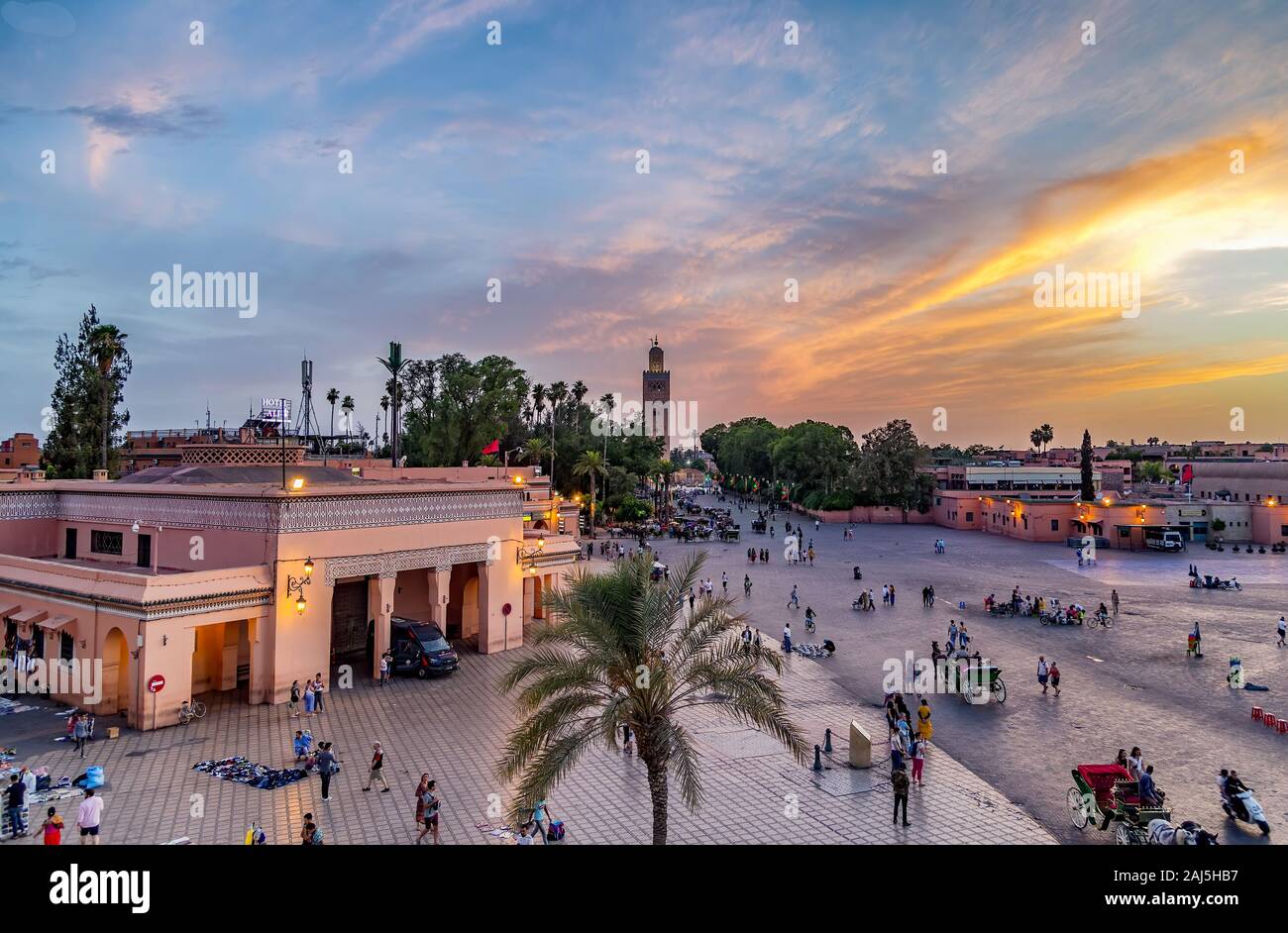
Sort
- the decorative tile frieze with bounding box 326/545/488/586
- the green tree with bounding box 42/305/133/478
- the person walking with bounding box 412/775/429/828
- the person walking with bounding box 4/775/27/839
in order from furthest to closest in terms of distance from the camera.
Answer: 1. the green tree with bounding box 42/305/133/478
2. the decorative tile frieze with bounding box 326/545/488/586
3. the person walking with bounding box 4/775/27/839
4. the person walking with bounding box 412/775/429/828

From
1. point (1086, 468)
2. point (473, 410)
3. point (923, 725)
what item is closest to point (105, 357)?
point (473, 410)

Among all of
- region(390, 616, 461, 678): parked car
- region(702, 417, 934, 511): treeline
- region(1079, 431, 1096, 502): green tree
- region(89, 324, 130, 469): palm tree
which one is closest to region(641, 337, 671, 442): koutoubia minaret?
region(702, 417, 934, 511): treeline

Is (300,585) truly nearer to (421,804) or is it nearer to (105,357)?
(421,804)

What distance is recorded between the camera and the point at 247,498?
21.9 metres

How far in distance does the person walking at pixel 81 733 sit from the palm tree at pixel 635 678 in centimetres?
1214

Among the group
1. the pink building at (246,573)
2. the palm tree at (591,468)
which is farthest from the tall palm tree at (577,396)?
the pink building at (246,573)

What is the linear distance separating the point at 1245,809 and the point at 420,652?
20.6 metres

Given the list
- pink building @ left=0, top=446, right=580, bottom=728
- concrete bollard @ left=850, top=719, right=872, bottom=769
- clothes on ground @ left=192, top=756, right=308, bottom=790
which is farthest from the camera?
pink building @ left=0, top=446, right=580, bottom=728

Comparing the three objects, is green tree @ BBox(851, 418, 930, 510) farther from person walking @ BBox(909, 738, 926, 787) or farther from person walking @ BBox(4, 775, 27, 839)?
person walking @ BBox(4, 775, 27, 839)

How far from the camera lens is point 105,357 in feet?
148

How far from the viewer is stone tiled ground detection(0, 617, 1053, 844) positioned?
1343 cm

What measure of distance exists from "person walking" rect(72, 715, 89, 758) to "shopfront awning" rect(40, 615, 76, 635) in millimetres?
4165
